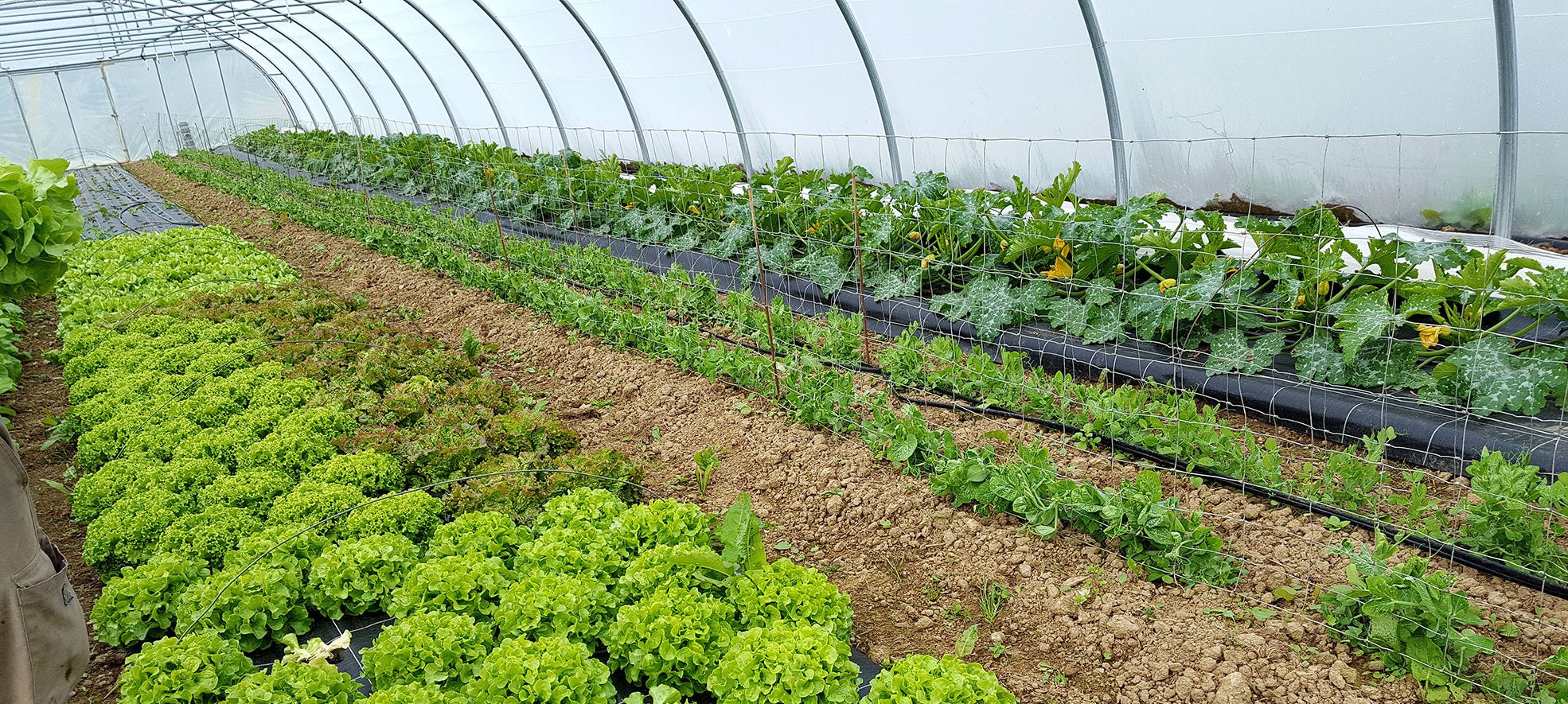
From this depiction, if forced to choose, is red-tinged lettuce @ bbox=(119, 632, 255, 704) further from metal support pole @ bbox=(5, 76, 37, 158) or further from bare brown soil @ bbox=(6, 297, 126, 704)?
metal support pole @ bbox=(5, 76, 37, 158)

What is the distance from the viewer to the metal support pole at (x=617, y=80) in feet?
42.4

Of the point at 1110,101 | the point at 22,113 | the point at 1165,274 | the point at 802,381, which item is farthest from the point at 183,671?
the point at 22,113

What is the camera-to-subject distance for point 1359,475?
12.6 feet

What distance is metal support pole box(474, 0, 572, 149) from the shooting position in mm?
14567

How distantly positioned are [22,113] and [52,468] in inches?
1252

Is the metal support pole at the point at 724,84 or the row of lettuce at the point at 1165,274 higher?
the metal support pole at the point at 724,84

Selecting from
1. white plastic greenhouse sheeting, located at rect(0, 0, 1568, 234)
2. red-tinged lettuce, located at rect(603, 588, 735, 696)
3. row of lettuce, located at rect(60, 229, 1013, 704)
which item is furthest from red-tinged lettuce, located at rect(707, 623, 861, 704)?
white plastic greenhouse sheeting, located at rect(0, 0, 1568, 234)

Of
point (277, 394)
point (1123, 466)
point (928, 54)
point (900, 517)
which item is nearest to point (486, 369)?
point (277, 394)

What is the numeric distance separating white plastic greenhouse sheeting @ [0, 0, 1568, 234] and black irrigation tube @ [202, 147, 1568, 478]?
182 centimetres

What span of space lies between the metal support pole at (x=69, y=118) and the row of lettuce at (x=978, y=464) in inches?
1122

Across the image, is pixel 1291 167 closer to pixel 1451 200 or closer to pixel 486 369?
pixel 1451 200

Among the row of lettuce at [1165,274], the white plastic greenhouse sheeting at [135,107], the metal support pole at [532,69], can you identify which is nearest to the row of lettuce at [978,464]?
the row of lettuce at [1165,274]

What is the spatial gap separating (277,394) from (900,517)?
3.83 metres

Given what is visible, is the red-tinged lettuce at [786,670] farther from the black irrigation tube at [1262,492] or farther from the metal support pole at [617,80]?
the metal support pole at [617,80]
